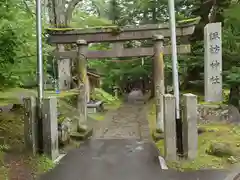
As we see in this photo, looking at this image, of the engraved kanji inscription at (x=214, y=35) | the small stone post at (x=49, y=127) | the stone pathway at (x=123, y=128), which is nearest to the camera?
the small stone post at (x=49, y=127)

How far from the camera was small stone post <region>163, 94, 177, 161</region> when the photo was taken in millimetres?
7262

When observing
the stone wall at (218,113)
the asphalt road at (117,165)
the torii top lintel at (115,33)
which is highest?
the torii top lintel at (115,33)

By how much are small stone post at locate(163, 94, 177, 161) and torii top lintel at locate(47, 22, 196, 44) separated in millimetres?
4254

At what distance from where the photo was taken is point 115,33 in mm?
11273

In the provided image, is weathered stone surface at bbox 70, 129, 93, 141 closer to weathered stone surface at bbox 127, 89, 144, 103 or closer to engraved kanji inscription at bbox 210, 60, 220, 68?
engraved kanji inscription at bbox 210, 60, 220, 68

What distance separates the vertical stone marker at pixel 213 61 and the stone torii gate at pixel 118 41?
71 centimetres

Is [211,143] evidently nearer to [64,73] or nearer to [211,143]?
[211,143]

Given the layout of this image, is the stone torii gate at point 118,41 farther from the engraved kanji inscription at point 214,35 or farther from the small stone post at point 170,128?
the small stone post at point 170,128

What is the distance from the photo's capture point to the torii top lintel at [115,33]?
10.7 m

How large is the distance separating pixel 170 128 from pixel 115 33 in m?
5.35

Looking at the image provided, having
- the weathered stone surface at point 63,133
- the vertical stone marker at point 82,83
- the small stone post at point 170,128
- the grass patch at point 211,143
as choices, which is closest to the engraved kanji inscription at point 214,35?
the grass patch at point 211,143

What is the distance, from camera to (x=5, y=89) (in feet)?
31.7

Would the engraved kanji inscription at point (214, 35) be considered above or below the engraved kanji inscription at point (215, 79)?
above

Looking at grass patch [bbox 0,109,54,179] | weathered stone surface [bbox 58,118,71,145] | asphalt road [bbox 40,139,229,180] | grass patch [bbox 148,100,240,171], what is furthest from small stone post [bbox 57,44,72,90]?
grass patch [bbox 148,100,240,171]
